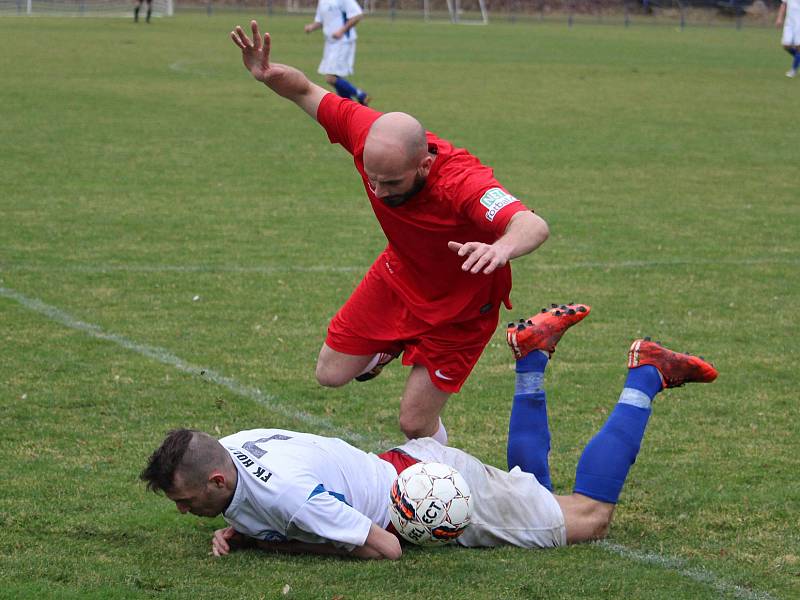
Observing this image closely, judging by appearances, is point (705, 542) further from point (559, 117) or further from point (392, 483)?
point (559, 117)

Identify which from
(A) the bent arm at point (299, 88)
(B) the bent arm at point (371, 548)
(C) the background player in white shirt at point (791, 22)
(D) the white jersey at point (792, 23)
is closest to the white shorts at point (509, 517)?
(B) the bent arm at point (371, 548)

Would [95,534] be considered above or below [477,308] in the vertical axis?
below

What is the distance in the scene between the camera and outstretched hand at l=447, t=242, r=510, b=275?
177 inches

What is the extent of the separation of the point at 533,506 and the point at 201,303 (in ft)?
14.9

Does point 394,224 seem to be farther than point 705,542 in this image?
Yes

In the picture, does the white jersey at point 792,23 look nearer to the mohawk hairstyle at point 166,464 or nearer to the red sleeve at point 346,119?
the red sleeve at point 346,119

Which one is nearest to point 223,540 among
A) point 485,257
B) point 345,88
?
point 485,257

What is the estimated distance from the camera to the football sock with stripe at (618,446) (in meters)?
5.20


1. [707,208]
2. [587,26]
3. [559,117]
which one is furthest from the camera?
[587,26]

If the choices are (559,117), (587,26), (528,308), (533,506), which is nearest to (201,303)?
(528,308)

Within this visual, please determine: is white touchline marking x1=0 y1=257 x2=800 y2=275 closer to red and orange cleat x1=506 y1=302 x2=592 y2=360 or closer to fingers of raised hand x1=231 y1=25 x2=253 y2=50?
fingers of raised hand x1=231 y1=25 x2=253 y2=50

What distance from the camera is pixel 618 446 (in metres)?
5.28

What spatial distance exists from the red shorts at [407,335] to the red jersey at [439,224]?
7cm

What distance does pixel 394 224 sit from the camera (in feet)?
18.2
